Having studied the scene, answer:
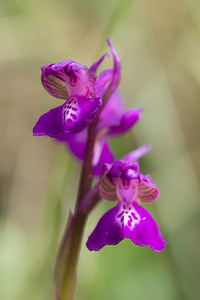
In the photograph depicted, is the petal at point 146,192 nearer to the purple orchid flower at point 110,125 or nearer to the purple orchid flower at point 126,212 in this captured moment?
the purple orchid flower at point 126,212

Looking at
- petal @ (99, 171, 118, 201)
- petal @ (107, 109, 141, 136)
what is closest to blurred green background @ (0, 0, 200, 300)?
petal @ (107, 109, 141, 136)

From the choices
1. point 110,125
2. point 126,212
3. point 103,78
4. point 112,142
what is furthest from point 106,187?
point 112,142

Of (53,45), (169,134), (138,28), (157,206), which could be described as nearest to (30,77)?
(53,45)

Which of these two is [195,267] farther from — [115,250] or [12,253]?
[12,253]

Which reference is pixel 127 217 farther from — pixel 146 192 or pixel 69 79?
pixel 69 79

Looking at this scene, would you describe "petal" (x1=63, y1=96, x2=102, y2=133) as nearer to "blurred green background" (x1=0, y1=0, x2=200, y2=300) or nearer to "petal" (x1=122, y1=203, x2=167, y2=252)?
"petal" (x1=122, y1=203, x2=167, y2=252)
